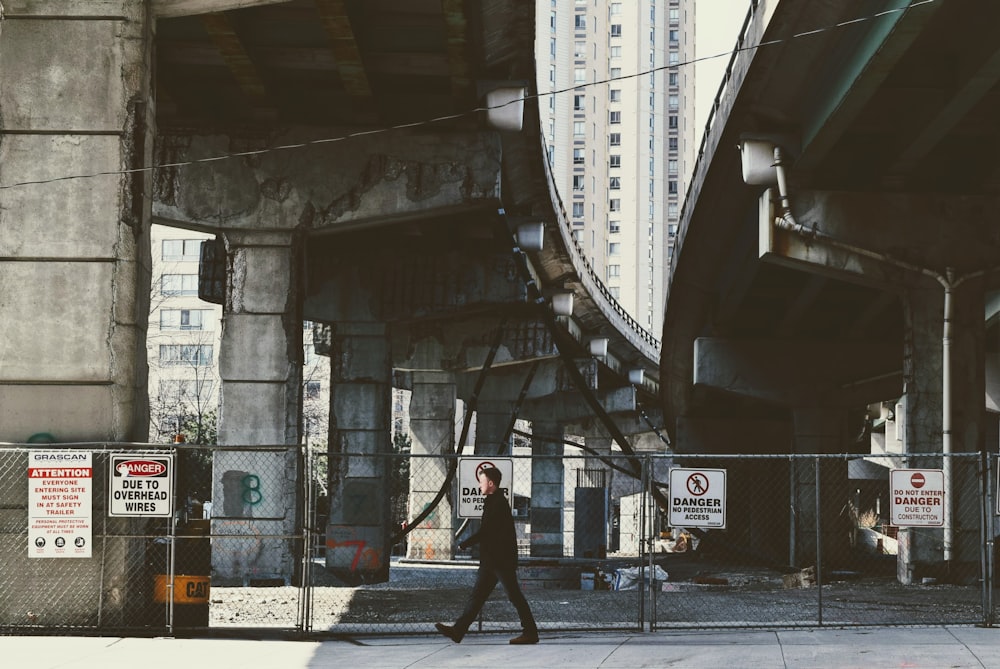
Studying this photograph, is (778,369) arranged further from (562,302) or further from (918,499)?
(918,499)

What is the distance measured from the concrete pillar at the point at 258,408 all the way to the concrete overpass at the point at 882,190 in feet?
24.6

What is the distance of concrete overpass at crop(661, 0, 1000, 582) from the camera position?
17.0 meters

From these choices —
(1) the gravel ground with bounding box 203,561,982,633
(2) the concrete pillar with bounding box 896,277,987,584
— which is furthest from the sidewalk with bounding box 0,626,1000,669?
(2) the concrete pillar with bounding box 896,277,987,584

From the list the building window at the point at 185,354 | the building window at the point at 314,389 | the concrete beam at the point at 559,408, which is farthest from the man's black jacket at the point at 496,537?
the building window at the point at 314,389

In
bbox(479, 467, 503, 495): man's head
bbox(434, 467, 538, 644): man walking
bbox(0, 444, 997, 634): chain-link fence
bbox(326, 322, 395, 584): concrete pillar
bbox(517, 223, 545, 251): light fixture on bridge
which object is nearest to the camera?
bbox(434, 467, 538, 644): man walking

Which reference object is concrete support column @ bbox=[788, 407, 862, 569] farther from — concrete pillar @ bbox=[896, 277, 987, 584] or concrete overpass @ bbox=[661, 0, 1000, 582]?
concrete pillar @ bbox=[896, 277, 987, 584]

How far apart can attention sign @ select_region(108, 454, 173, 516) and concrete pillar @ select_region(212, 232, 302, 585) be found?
728 cm

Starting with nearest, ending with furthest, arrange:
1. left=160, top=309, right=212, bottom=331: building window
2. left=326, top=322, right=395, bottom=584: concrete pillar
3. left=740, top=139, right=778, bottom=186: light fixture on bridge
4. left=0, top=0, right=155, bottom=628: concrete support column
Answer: left=0, top=0, right=155, bottom=628: concrete support column, left=740, top=139, right=778, bottom=186: light fixture on bridge, left=326, top=322, right=395, bottom=584: concrete pillar, left=160, top=309, right=212, bottom=331: building window

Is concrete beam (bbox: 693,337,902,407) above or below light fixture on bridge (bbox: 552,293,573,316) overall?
below

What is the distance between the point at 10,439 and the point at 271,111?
8.88 m

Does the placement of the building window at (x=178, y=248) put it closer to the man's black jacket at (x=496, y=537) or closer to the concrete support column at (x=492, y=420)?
the concrete support column at (x=492, y=420)

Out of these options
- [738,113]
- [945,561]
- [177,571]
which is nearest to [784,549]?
[945,561]

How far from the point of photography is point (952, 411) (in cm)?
2186

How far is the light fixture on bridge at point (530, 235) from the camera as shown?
2825 cm
